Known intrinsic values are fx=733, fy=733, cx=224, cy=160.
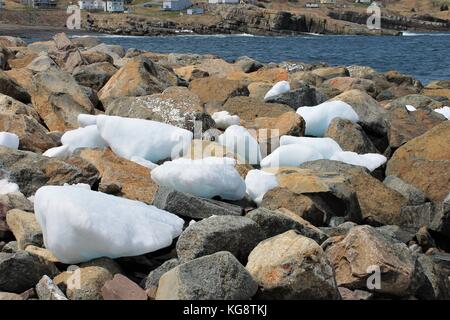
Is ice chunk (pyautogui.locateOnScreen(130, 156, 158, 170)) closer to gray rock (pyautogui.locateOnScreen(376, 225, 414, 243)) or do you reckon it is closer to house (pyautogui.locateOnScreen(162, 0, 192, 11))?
gray rock (pyautogui.locateOnScreen(376, 225, 414, 243))

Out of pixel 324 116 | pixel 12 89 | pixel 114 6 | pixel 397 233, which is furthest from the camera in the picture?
pixel 114 6

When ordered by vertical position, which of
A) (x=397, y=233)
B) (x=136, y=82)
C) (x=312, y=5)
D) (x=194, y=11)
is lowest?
(x=194, y=11)

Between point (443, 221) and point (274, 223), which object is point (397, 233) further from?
point (274, 223)

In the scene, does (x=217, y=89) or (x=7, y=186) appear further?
(x=217, y=89)

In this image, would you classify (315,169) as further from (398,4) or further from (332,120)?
(398,4)

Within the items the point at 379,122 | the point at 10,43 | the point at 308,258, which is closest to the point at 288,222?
the point at 308,258

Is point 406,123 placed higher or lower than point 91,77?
lower

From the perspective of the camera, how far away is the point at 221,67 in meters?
19.9

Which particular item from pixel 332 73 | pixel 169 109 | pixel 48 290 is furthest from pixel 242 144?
pixel 332 73

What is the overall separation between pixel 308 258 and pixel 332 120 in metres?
5.76

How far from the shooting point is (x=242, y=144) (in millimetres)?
9938

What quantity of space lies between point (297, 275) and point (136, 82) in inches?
330

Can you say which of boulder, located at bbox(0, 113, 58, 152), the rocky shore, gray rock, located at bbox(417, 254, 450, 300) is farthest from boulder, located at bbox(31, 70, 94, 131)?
gray rock, located at bbox(417, 254, 450, 300)

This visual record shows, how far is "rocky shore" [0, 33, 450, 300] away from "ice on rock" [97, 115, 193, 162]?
19 mm
